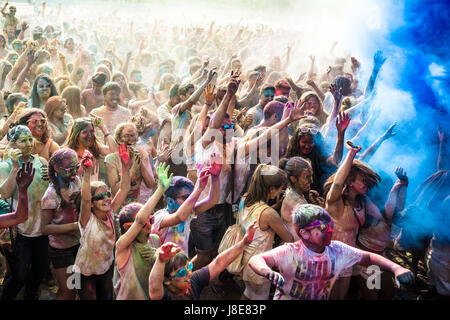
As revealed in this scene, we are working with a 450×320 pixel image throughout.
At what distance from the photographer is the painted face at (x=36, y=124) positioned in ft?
13.9

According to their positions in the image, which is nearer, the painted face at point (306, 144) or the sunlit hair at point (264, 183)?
the sunlit hair at point (264, 183)

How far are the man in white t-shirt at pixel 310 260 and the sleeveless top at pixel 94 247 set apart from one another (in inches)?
45.6

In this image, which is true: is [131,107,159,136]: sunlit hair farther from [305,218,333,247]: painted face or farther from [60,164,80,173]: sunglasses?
[305,218,333,247]: painted face

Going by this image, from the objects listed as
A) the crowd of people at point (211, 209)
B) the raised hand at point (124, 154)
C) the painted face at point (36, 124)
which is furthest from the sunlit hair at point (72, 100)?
the raised hand at point (124, 154)

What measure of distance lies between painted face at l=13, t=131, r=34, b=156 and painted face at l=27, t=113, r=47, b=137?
2.04 feet

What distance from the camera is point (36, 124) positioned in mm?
4246

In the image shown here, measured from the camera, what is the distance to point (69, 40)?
1081cm

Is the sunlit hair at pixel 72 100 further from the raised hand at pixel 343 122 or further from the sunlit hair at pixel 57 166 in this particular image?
the raised hand at pixel 343 122

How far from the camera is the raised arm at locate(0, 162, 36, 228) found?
9.95ft

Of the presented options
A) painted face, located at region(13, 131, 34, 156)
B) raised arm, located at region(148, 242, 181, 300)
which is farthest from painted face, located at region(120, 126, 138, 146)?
raised arm, located at region(148, 242, 181, 300)

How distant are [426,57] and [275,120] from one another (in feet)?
5.53

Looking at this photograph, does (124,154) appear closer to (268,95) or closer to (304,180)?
(304,180)

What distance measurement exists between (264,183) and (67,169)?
5.26ft

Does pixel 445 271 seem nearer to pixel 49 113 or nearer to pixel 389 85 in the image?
pixel 389 85
